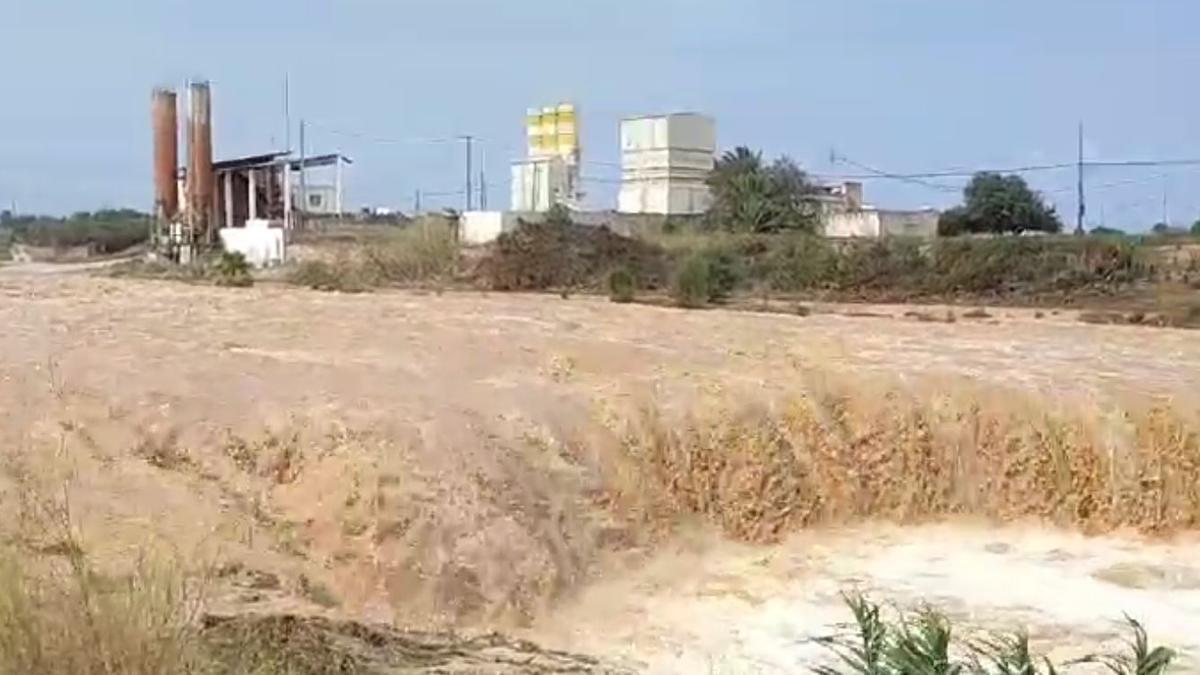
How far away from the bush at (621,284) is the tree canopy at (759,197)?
7.35 metres

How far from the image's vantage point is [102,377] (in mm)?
12812

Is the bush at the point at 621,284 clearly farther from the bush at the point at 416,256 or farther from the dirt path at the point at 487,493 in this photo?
the dirt path at the point at 487,493

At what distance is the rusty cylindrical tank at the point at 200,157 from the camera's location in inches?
1623

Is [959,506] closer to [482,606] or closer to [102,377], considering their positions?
[482,606]

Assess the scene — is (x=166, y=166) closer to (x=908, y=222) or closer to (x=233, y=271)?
(x=233, y=271)

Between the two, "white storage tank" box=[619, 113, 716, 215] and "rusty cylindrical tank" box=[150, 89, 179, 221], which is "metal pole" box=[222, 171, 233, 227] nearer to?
"rusty cylindrical tank" box=[150, 89, 179, 221]

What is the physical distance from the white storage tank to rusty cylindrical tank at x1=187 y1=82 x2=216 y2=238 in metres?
10.6

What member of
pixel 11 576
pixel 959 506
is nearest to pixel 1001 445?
pixel 959 506

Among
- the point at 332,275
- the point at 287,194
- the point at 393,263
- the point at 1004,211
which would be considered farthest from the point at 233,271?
the point at 1004,211

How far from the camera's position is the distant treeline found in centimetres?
5516

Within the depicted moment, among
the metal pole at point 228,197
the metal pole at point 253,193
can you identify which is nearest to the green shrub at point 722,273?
the metal pole at point 253,193

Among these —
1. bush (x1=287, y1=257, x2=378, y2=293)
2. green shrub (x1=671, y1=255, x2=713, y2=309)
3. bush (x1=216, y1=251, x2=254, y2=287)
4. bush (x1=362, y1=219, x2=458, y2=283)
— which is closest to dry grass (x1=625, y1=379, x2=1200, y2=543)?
green shrub (x1=671, y1=255, x2=713, y2=309)

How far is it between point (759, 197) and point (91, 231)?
28458 mm

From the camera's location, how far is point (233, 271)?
33000mm
